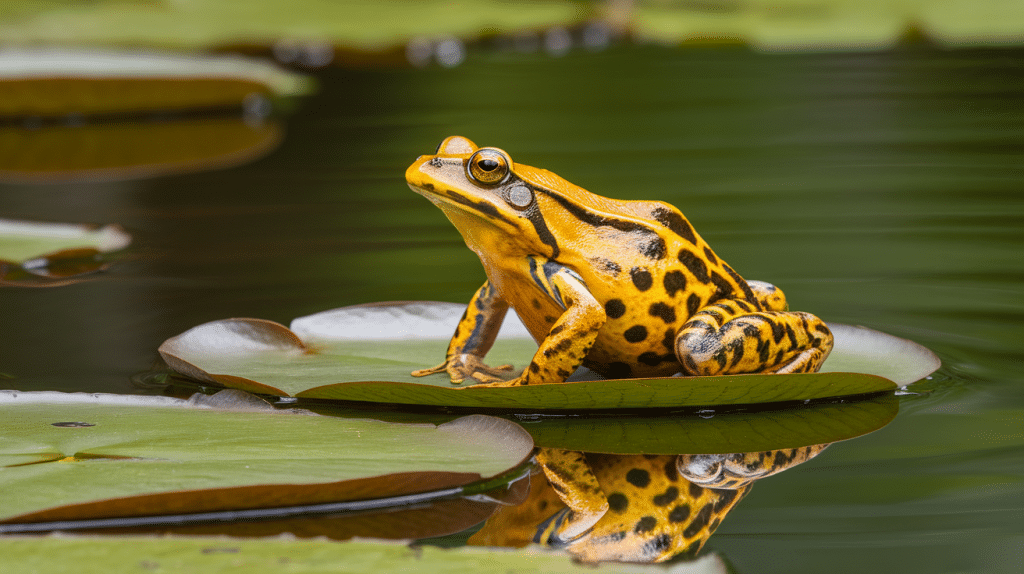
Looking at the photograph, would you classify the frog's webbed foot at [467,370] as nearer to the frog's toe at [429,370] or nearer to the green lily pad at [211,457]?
the frog's toe at [429,370]

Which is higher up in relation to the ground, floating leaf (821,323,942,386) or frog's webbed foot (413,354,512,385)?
floating leaf (821,323,942,386)

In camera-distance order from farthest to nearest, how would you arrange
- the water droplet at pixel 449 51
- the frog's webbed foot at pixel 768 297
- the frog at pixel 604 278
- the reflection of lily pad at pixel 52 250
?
the water droplet at pixel 449 51, the reflection of lily pad at pixel 52 250, the frog's webbed foot at pixel 768 297, the frog at pixel 604 278

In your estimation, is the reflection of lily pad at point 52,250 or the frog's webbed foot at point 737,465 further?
the reflection of lily pad at point 52,250

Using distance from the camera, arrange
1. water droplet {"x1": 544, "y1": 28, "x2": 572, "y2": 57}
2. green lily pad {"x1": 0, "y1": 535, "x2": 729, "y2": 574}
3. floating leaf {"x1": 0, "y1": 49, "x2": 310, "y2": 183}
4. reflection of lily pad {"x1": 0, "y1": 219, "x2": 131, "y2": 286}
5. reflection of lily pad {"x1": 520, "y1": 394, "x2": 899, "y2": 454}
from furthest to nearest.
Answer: water droplet {"x1": 544, "y1": 28, "x2": 572, "y2": 57}
floating leaf {"x1": 0, "y1": 49, "x2": 310, "y2": 183}
reflection of lily pad {"x1": 0, "y1": 219, "x2": 131, "y2": 286}
reflection of lily pad {"x1": 520, "y1": 394, "x2": 899, "y2": 454}
green lily pad {"x1": 0, "y1": 535, "x2": 729, "y2": 574}

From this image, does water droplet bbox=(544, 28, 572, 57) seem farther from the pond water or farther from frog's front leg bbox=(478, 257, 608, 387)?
frog's front leg bbox=(478, 257, 608, 387)

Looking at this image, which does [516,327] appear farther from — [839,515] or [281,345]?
[839,515]

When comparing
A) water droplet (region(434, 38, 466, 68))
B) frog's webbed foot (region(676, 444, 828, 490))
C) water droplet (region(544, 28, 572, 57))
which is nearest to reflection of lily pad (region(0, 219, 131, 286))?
frog's webbed foot (region(676, 444, 828, 490))

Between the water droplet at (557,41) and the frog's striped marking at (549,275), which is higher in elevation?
the water droplet at (557,41)

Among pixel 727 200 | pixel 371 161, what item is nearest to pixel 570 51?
pixel 371 161

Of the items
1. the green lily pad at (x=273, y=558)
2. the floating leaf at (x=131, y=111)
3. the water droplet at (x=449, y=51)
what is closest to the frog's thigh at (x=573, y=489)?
the green lily pad at (x=273, y=558)
